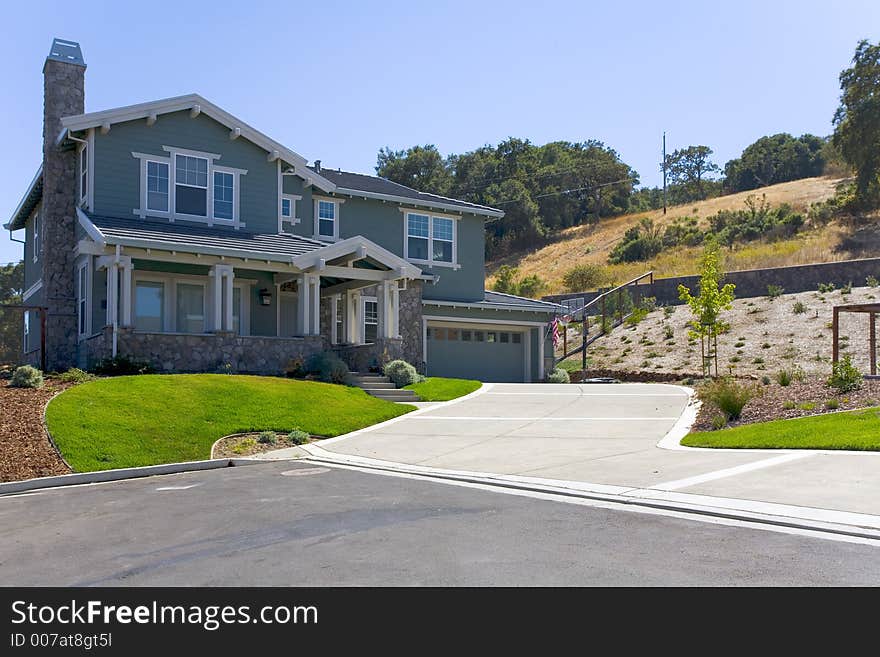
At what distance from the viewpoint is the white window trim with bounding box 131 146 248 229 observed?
960 inches

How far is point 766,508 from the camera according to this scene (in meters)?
9.25

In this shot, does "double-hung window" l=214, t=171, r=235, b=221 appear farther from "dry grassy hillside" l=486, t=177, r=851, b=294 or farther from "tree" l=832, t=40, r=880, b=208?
"tree" l=832, t=40, r=880, b=208

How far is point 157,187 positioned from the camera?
24.7 meters

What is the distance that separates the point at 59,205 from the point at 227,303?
6276 mm

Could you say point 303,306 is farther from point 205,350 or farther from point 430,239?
point 430,239

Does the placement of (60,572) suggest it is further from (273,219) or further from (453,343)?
(453,343)

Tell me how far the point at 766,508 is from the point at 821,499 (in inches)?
32.0

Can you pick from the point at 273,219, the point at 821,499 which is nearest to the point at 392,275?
the point at 273,219

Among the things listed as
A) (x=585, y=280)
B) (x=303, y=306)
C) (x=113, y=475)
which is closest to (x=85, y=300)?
(x=303, y=306)

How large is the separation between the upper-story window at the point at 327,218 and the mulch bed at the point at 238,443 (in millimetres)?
13044

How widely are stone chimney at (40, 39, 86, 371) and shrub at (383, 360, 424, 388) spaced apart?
9.25m

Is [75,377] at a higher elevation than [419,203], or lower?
lower

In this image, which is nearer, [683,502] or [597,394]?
[683,502]

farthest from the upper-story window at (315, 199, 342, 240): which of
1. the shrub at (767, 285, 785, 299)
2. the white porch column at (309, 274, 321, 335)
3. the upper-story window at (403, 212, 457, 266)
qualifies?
the shrub at (767, 285, 785, 299)
